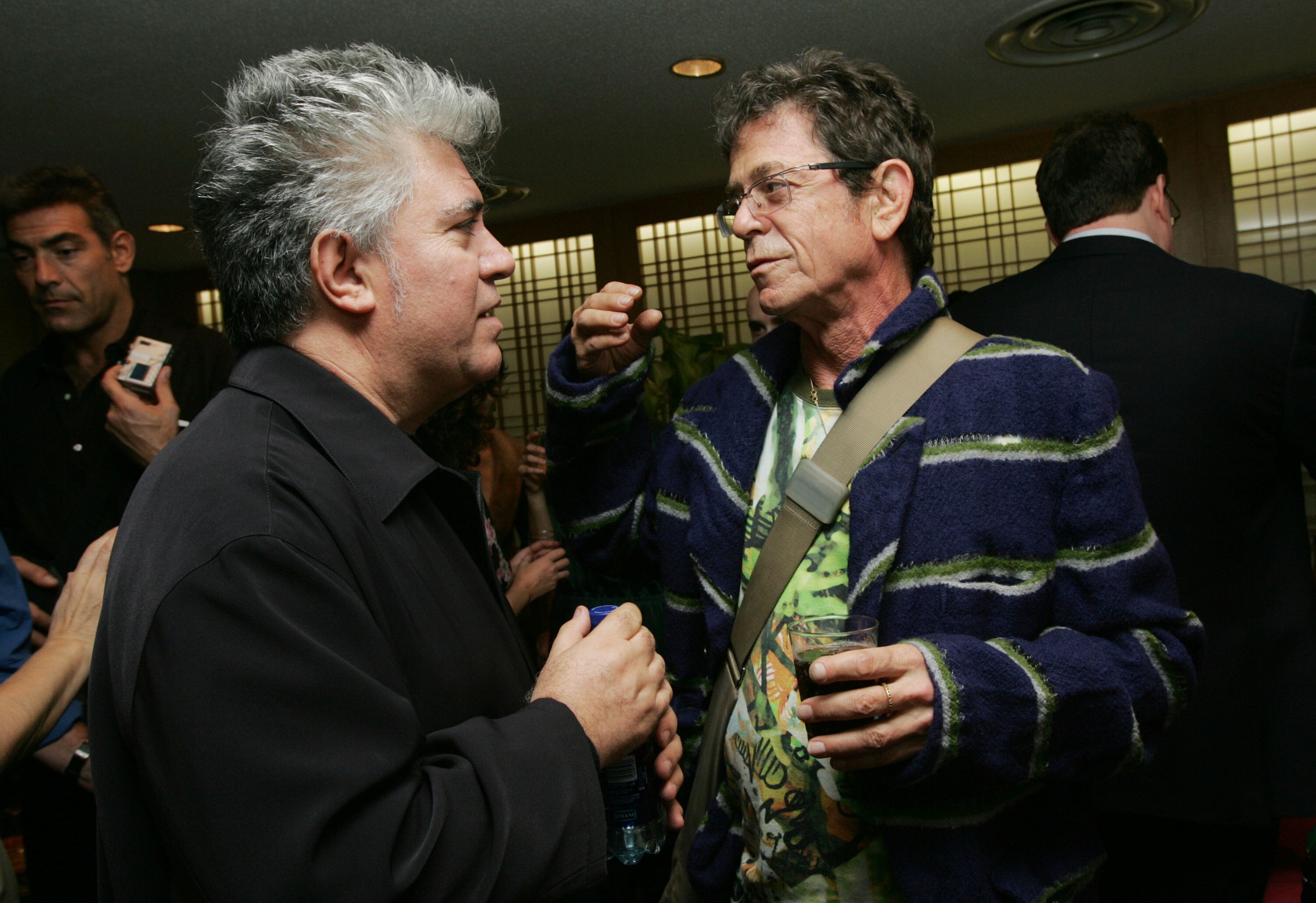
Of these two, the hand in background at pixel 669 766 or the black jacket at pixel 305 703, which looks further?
the hand in background at pixel 669 766

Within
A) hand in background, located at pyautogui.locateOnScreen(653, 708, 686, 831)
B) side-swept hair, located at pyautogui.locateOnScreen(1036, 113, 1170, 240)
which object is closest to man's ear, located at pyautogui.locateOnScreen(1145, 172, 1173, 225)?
side-swept hair, located at pyautogui.locateOnScreen(1036, 113, 1170, 240)

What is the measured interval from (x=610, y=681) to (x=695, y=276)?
16.1ft

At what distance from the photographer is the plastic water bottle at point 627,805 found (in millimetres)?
1043

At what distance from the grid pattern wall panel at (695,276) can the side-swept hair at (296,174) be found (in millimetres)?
4436

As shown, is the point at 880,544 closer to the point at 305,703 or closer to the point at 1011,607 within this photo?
the point at 1011,607

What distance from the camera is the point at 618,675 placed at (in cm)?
97

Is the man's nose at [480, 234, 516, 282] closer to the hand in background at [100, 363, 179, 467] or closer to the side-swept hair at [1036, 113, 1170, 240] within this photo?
the hand in background at [100, 363, 179, 467]

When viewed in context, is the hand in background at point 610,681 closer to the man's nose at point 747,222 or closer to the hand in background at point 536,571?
the man's nose at point 747,222

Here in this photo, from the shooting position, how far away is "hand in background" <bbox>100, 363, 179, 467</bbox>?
2.11 meters

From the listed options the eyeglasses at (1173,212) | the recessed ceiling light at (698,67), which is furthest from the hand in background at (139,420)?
the eyeglasses at (1173,212)

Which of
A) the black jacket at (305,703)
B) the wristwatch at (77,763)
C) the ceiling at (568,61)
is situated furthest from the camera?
the ceiling at (568,61)

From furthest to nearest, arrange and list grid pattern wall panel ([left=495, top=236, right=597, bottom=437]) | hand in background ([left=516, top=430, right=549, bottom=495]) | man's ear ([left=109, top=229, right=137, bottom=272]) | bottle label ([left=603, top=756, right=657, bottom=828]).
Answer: grid pattern wall panel ([left=495, top=236, right=597, bottom=437])
hand in background ([left=516, top=430, right=549, bottom=495])
man's ear ([left=109, top=229, right=137, bottom=272])
bottle label ([left=603, top=756, right=657, bottom=828])

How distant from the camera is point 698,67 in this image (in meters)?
3.45

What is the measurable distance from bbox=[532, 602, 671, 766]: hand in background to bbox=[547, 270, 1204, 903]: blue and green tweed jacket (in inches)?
11.9
